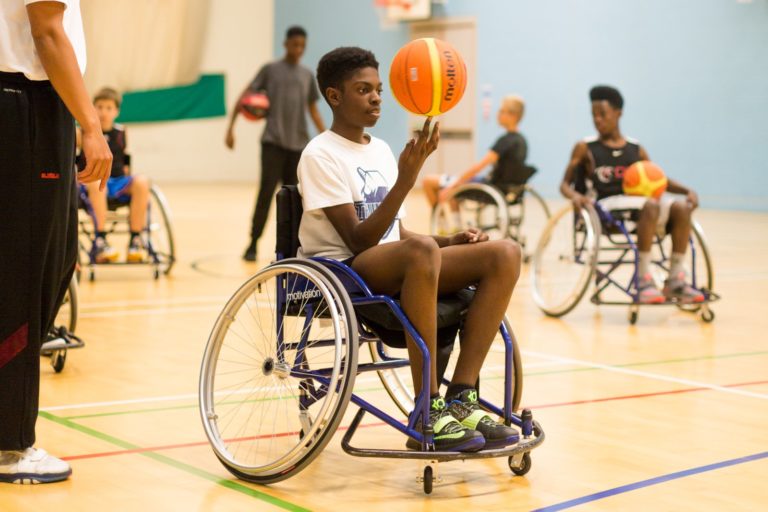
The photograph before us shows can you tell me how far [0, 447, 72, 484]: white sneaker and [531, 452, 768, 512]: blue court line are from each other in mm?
1073

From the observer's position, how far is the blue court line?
249 centimetres

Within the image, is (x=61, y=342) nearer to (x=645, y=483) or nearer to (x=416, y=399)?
(x=416, y=399)

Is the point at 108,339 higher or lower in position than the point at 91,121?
lower

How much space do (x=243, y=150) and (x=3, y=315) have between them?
15.8 metres

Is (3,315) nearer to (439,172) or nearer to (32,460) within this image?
(32,460)

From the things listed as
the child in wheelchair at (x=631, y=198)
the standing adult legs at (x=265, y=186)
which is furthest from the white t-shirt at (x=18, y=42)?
the standing adult legs at (x=265, y=186)

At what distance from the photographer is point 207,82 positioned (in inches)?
684

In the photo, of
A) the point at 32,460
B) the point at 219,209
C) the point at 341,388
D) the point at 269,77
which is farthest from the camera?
the point at 219,209

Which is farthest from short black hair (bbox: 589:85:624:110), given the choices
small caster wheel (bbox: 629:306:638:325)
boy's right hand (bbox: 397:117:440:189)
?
boy's right hand (bbox: 397:117:440:189)

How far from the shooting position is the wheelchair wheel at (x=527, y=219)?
775 cm

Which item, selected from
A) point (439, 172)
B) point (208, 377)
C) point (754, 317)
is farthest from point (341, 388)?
point (439, 172)

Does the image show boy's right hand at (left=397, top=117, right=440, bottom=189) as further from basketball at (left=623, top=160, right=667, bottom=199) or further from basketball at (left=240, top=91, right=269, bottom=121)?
basketball at (left=240, top=91, right=269, bottom=121)

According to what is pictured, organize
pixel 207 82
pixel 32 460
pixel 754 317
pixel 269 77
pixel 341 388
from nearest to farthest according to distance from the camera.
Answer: pixel 341 388 → pixel 32 460 → pixel 754 317 → pixel 269 77 → pixel 207 82

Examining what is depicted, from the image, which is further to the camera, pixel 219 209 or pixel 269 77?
pixel 219 209
